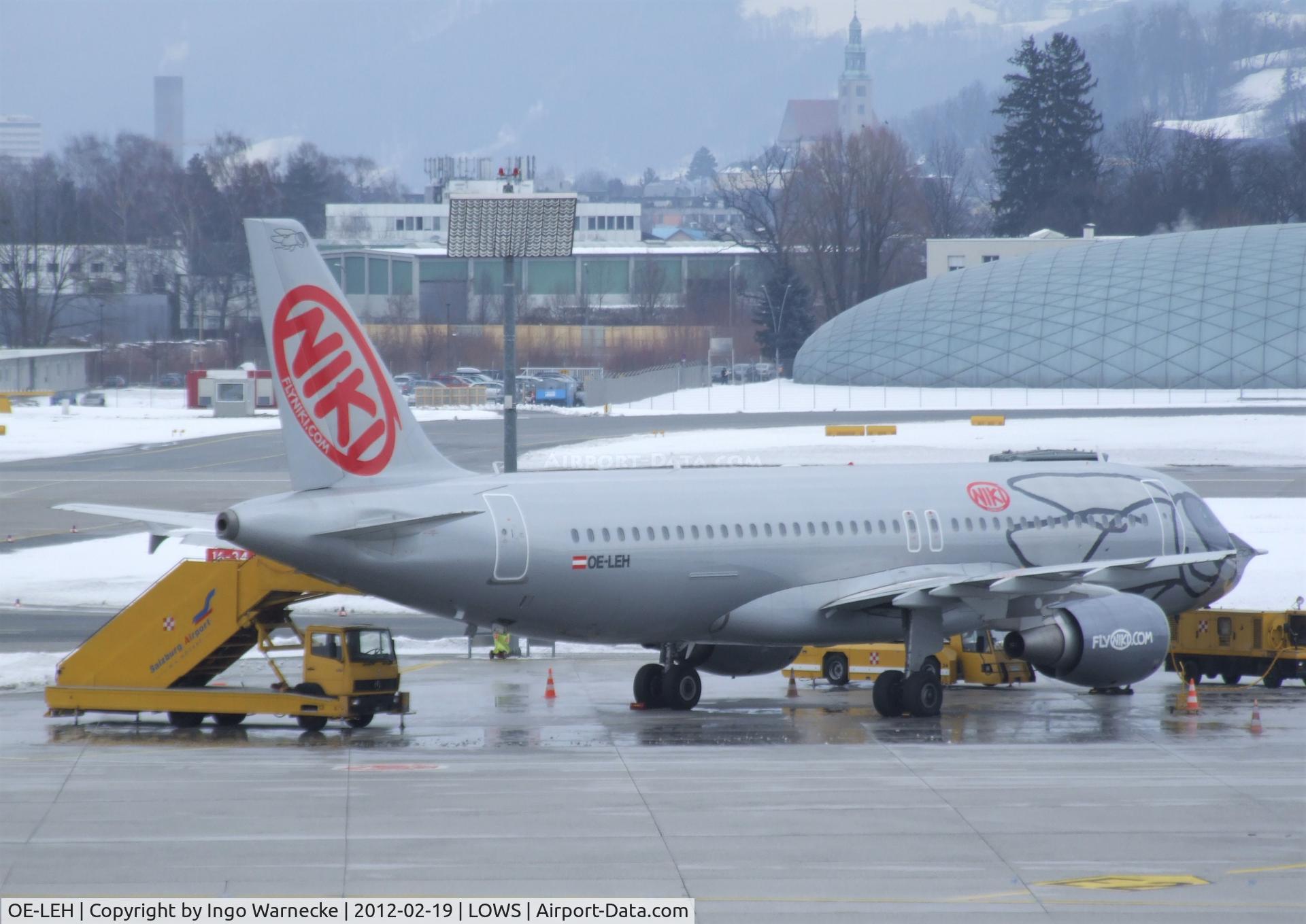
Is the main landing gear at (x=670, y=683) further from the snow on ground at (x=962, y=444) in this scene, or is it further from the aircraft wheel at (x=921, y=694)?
the snow on ground at (x=962, y=444)

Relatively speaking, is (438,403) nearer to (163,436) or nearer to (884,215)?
(163,436)

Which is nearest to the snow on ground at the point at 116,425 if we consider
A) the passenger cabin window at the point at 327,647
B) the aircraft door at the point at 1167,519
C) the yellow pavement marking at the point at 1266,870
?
the passenger cabin window at the point at 327,647

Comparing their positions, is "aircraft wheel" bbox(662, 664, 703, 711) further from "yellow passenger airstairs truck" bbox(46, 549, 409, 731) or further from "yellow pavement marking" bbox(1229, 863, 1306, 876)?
"yellow pavement marking" bbox(1229, 863, 1306, 876)

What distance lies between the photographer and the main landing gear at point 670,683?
30.1 m

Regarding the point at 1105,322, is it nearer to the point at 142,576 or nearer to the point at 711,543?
the point at 142,576

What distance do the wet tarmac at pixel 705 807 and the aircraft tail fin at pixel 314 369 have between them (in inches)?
168

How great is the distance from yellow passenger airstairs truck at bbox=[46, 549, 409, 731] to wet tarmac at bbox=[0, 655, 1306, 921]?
1.69ft

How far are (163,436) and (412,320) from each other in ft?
223

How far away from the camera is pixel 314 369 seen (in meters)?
25.8

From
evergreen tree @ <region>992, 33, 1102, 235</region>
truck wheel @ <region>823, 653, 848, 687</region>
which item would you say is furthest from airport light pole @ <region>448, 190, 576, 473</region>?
evergreen tree @ <region>992, 33, 1102, 235</region>

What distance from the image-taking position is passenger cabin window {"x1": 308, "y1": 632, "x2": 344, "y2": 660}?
27.0m

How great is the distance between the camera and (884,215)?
16538cm

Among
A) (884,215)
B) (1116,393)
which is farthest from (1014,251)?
(1116,393)

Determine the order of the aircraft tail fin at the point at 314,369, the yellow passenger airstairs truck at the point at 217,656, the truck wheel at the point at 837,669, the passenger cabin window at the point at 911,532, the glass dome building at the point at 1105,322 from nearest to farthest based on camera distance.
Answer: the aircraft tail fin at the point at 314,369, the yellow passenger airstairs truck at the point at 217,656, the passenger cabin window at the point at 911,532, the truck wheel at the point at 837,669, the glass dome building at the point at 1105,322
